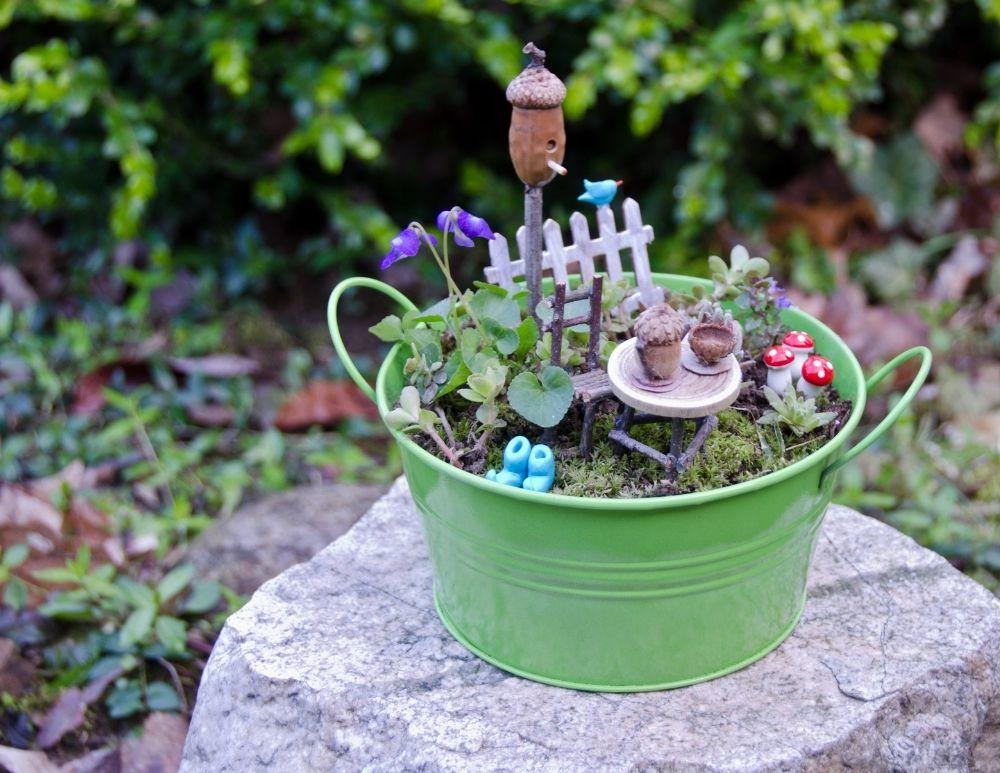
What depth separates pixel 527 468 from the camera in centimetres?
149

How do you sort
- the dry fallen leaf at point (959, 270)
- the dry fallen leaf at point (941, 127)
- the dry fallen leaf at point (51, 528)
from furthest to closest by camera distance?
the dry fallen leaf at point (941, 127), the dry fallen leaf at point (959, 270), the dry fallen leaf at point (51, 528)

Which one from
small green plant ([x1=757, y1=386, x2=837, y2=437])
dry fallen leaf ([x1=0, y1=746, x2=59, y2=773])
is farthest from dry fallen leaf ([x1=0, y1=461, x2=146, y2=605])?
small green plant ([x1=757, y1=386, x2=837, y2=437])

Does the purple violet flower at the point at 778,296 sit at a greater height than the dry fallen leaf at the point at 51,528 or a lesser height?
greater

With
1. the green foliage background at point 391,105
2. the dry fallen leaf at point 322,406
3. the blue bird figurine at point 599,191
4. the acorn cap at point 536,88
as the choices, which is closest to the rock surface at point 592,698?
the blue bird figurine at point 599,191

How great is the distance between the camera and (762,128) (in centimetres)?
298

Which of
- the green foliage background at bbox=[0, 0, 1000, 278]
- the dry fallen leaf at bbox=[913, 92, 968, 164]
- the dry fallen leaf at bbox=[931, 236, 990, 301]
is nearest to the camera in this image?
the green foliage background at bbox=[0, 0, 1000, 278]

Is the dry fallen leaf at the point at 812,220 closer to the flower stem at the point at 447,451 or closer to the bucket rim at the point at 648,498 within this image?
the bucket rim at the point at 648,498

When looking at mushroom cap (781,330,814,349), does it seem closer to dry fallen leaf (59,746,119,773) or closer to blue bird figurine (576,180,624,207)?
blue bird figurine (576,180,624,207)

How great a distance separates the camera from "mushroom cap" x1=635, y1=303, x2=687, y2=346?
134cm

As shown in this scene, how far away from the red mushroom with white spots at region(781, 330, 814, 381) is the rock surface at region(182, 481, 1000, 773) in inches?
15.1

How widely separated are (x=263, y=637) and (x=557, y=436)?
54 centimetres

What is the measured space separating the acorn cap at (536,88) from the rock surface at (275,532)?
1.18m

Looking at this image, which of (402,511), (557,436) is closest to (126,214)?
(402,511)

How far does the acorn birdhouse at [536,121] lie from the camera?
1464 millimetres
